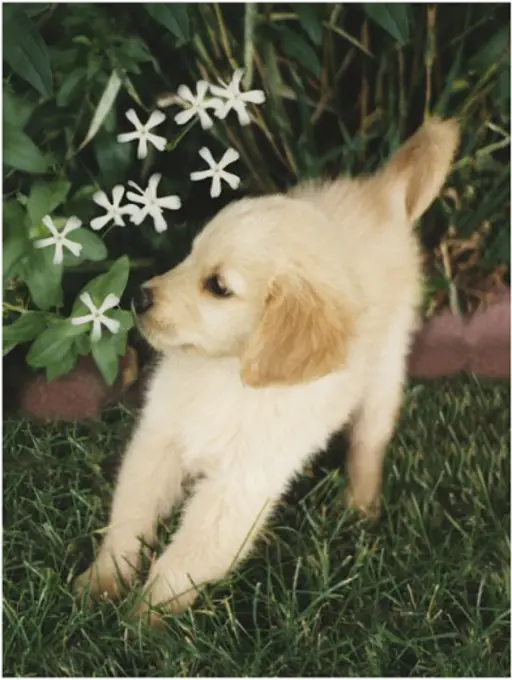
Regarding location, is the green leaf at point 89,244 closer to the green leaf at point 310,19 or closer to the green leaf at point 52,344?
the green leaf at point 52,344

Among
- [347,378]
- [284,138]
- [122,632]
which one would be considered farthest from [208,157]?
[122,632]

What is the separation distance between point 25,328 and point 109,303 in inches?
7.5

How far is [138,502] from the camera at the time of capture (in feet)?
5.74

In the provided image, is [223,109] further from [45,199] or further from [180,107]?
[45,199]

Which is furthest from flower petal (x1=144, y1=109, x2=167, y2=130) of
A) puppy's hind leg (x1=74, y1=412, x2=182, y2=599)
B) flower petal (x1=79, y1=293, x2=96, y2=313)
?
puppy's hind leg (x1=74, y1=412, x2=182, y2=599)

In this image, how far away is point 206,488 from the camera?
166 cm

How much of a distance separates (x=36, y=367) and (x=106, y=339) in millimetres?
200

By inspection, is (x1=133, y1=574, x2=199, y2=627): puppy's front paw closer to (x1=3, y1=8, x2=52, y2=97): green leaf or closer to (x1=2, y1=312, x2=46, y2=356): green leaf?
(x1=2, y1=312, x2=46, y2=356): green leaf

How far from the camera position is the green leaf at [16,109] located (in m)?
1.61

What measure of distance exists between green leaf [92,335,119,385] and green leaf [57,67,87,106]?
0.44 metres

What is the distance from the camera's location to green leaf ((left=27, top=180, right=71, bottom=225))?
5.44ft

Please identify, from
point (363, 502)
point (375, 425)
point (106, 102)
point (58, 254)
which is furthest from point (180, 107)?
point (363, 502)

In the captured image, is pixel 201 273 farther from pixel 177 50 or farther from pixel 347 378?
pixel 177 50

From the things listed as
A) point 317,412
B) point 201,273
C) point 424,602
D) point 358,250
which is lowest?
point 424,602
